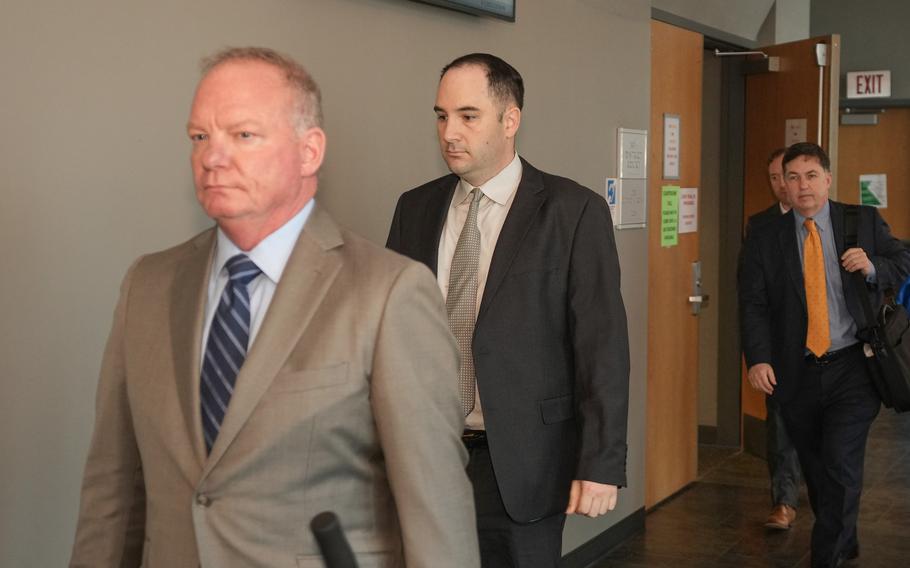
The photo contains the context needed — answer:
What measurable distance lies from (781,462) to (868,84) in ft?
27.8

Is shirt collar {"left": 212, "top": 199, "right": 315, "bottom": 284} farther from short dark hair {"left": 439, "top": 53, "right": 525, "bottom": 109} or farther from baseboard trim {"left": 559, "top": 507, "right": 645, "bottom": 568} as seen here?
baseboard trim {"left": 559, "top": 507, "right": 645, "bottom": 568}

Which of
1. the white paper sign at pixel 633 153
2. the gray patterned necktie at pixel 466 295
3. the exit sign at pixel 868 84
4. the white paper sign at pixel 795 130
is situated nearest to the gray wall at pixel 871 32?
the exit sign at pixel 868 84

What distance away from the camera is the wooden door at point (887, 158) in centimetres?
1360

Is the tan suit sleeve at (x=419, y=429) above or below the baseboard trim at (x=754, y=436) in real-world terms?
above

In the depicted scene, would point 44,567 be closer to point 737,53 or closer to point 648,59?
point 648,59

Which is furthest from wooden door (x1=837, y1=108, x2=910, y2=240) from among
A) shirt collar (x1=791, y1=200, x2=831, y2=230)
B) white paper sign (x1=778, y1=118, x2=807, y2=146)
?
shirt collar (x1=791, y1=200, x2=831, y2=230)

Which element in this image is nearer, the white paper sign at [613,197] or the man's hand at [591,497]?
the man's hand at [591,497]

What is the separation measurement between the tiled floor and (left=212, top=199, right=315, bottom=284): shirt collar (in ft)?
12.4

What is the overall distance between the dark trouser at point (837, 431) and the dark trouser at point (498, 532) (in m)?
2.31

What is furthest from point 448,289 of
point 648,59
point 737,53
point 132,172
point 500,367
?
point 737,53

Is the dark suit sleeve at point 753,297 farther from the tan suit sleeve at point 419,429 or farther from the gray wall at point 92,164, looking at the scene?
the tan suit sleeve at point 419,429

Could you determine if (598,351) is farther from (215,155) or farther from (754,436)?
(754,436)

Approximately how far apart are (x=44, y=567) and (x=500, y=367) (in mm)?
1183

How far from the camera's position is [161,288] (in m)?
1.87
